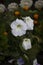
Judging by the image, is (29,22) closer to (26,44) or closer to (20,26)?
(20,26)

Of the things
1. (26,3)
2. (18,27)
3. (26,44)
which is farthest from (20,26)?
(26,3)

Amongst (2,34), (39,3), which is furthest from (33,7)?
(2,34)

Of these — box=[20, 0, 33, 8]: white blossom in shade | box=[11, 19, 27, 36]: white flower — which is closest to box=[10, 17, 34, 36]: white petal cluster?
box=[11, 19, 27, 36]: white flower

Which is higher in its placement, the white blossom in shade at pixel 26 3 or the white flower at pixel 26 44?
the white blossom in shade at pixel 26 3

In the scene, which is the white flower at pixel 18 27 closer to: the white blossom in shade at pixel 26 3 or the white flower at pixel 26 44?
the white flower at pixel 26 44

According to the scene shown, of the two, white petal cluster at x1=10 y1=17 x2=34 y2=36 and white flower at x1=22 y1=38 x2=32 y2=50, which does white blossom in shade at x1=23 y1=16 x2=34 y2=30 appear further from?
white flower at x1=22 y1=38 x2=32 y2=50

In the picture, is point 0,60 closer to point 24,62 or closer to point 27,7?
point 24,62

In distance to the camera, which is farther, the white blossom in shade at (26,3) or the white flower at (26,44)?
the white blossom in shade at (26,3)

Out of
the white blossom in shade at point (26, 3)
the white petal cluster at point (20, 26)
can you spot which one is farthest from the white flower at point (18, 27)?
the white blossom in shade at point (26, 3)
